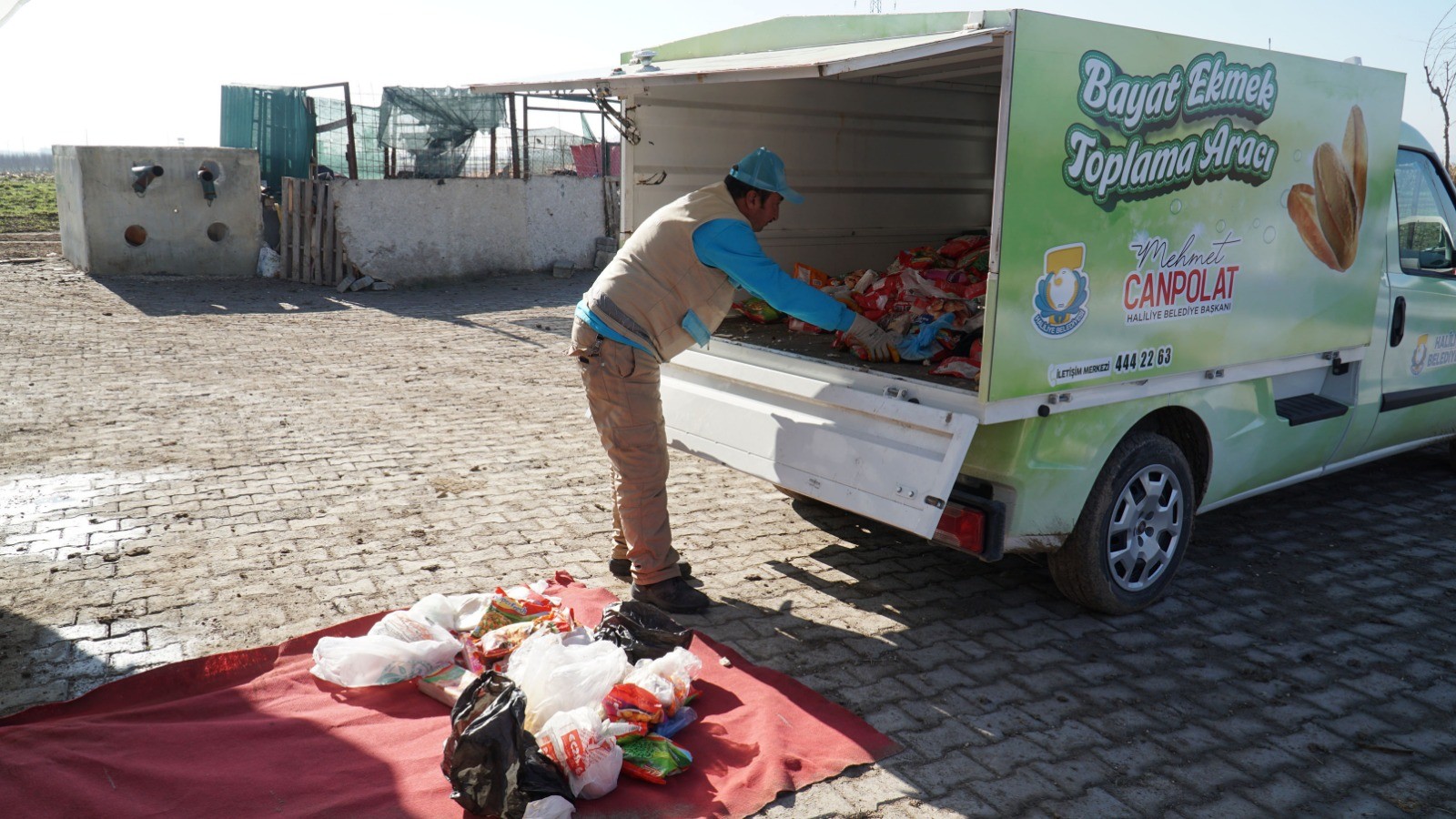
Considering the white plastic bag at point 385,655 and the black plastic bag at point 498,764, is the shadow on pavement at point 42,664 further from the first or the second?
the black plastic bag at point 498,764

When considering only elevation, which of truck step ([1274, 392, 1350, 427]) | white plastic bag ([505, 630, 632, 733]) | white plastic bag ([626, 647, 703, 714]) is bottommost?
white plastic bag ([626, 647, 703, 714])

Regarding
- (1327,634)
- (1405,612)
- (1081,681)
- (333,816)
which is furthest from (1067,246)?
(333,816)

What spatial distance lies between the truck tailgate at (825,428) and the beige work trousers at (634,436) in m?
0.40

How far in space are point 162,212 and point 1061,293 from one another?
14.9 meters

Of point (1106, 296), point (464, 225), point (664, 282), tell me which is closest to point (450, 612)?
point (664, 282)

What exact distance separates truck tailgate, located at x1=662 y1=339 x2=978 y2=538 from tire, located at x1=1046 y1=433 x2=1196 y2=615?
913mm

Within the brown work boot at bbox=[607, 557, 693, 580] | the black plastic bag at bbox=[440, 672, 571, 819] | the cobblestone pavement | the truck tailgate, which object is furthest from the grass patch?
the black plastic bag at bbox=[440, 672, 571, 819]

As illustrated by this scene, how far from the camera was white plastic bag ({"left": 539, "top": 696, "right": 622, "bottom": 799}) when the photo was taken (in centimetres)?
321

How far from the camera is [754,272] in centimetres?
435

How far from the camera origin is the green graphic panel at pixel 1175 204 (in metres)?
3.81

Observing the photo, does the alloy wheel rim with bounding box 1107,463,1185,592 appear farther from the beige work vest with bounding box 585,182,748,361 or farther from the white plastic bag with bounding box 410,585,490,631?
the white plastic bag with bounding box 410,585,490,631

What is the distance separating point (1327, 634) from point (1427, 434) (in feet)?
8.26

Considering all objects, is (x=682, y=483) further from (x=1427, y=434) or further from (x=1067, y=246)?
(x=1427, y=434)

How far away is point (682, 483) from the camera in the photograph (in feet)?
21.3
